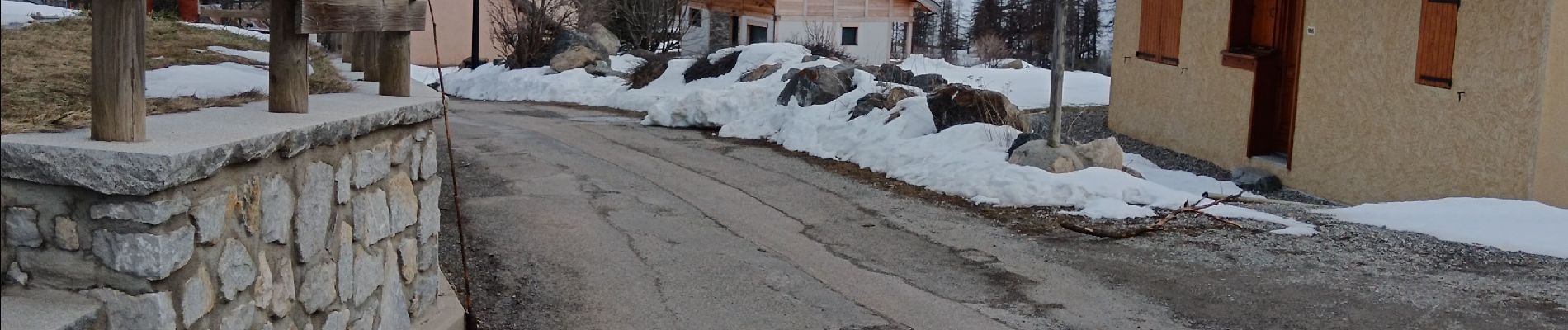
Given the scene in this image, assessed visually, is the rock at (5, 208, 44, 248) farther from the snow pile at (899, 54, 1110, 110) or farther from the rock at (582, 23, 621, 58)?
Answer: the rock at (582, 23, 621, 58)

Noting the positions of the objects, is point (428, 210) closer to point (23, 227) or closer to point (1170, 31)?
point (23, 227)

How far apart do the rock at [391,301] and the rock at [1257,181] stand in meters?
10.1

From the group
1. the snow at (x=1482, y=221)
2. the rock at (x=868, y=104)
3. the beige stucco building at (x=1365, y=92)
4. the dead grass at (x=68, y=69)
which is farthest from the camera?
the rock at (x=868, y=104)

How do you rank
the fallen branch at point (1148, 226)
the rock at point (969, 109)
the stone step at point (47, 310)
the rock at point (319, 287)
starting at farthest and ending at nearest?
the rock at point (969, 109)
the fallen branch at point (1148, 226)
the rock at point (319, 287)
the stone step at point (47, 310)

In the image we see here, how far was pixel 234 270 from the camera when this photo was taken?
3639 mm

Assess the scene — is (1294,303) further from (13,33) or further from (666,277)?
(13,33)

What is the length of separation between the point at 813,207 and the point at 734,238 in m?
1.50

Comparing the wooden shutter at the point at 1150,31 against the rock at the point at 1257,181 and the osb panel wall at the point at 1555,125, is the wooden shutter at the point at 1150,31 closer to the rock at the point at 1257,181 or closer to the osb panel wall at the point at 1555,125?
the rock at the point at 1257,181

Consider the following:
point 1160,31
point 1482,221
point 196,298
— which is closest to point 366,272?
point 196,298

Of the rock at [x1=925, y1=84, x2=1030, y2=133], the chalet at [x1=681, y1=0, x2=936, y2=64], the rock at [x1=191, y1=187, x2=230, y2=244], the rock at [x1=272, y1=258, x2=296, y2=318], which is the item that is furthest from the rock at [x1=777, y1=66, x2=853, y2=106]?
the chalet at [x1=681, y1=0, x2=936, y2=64]

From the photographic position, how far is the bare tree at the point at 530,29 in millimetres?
25820

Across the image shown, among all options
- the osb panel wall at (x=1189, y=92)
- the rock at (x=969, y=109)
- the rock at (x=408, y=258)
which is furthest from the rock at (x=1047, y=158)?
the rock at (x=408, y=258)

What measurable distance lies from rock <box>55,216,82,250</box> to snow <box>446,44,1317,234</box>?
23.2 feet

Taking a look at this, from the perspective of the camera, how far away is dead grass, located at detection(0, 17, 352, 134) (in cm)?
393
